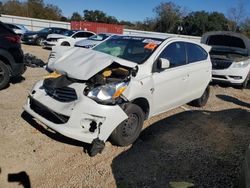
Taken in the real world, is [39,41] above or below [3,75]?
below

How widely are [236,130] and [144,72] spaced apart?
2.47 m

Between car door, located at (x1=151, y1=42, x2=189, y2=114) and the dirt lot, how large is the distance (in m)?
0.50

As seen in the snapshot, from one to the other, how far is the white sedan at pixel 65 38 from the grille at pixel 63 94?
17.5 metres

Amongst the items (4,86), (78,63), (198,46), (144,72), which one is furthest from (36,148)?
(198,46)

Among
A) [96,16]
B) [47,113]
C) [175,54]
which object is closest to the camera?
[47,113]

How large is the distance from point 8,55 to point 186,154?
502 cm

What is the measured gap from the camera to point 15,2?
202 ft

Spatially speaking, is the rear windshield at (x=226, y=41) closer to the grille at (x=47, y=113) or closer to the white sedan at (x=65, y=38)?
the grille at (x=47, y=113)

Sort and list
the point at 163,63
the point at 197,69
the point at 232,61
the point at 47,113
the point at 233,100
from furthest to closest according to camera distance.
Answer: the point at 232,61 < the point at 233,100 < the point at 197,69 < the point at 163,63 < the point at 47,113

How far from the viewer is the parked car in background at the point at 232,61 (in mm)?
11617

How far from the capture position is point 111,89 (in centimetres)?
496

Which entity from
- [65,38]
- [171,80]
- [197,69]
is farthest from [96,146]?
[65,38]

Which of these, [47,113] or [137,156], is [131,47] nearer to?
[47,113]

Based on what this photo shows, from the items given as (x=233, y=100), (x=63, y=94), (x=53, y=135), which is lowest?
(x=233, y=100)
